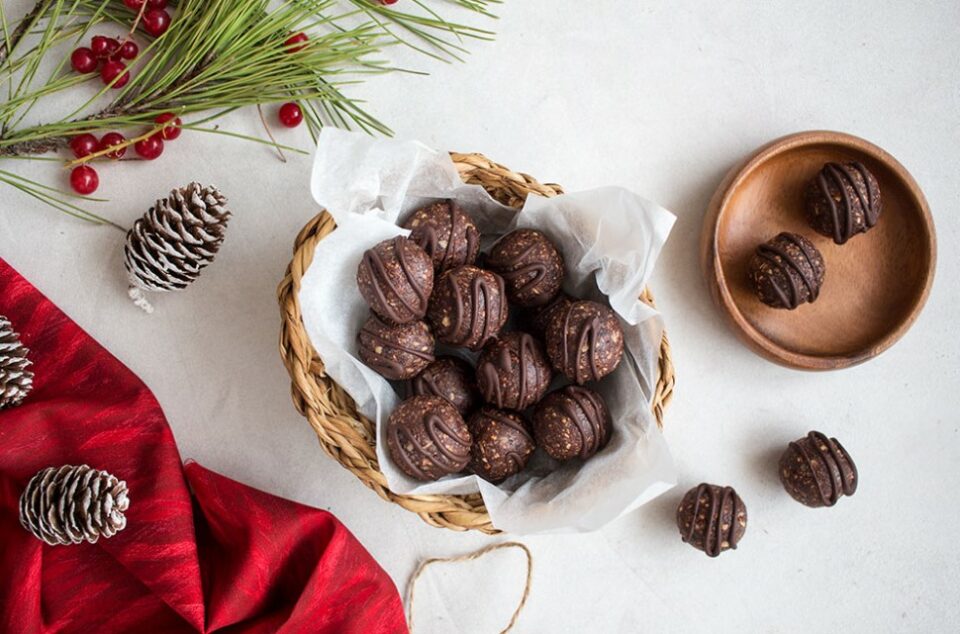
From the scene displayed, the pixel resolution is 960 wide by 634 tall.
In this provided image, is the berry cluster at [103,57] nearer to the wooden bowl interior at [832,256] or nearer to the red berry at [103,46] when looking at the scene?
the red berry at [103,46]

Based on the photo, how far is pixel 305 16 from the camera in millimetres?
1153

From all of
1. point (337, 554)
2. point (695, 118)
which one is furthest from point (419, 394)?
point (695, 118)

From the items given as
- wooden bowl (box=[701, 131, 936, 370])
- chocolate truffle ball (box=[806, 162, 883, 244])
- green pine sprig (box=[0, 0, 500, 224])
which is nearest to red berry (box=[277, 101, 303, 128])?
green pine sprig (box=[0, 0, 500, 224])

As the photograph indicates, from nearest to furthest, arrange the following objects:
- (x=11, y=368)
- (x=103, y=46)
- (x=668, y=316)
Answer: (x=11, y=368) → (x=103, y=46) → (x=668, y=316)

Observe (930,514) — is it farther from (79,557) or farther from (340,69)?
(79,557)

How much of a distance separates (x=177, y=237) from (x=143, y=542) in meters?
0.43

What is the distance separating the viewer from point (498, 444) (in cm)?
105

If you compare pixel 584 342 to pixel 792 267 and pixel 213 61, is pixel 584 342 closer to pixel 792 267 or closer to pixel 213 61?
pixel 792 267

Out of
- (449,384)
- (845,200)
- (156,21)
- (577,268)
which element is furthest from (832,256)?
(156,21)

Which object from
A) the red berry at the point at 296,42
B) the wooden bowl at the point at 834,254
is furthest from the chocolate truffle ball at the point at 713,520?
the red berry at the point at 296,42

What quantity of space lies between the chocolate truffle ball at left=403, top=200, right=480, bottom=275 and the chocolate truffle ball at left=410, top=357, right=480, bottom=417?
0.13 m

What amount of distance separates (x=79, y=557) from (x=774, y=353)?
1.08 meters

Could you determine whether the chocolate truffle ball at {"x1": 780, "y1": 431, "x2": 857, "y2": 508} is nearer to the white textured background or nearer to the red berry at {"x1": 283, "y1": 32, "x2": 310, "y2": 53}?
the white textured background

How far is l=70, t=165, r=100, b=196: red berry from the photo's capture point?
123 centimetres
